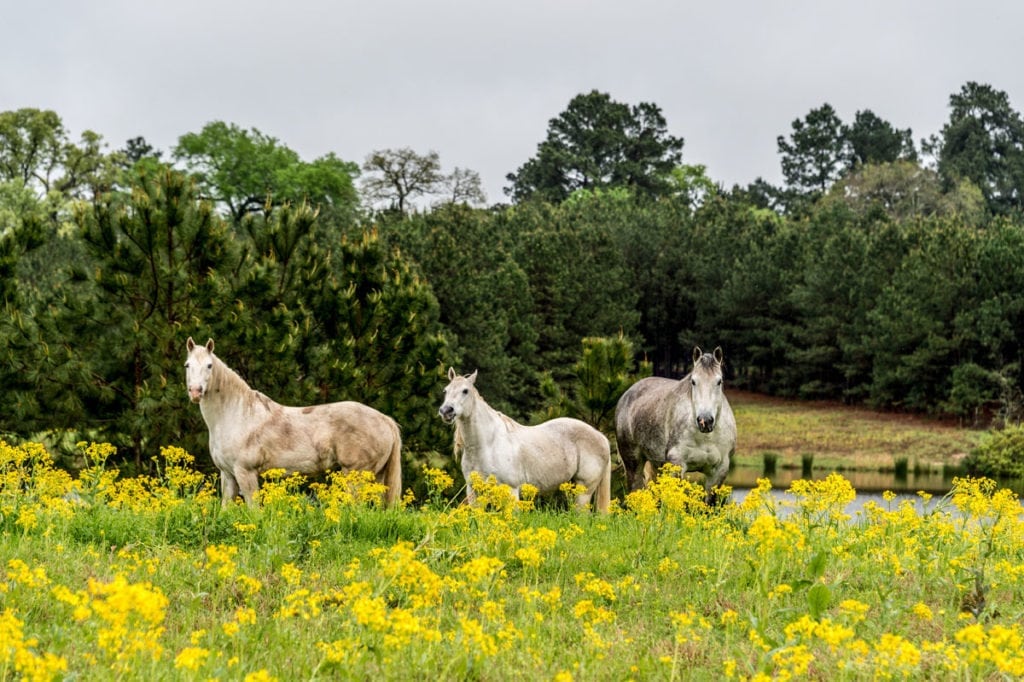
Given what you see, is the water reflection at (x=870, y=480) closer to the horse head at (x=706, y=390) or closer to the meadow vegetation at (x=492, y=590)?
the horse head at (x=706, y=390)

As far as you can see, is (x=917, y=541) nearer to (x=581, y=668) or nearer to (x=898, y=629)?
(x=898, y=629)

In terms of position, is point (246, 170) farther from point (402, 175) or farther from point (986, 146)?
point (986, 146)

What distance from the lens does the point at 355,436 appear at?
12234 millimetres

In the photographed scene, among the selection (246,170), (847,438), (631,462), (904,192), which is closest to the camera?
(631,462)

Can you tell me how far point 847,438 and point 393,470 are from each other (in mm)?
47394

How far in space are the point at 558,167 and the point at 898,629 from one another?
9740cm

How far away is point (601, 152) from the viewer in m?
103

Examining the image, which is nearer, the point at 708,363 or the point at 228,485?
the point at 228,485

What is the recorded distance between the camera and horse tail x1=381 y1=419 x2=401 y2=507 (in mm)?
12633

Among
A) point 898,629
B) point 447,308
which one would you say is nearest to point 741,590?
point 898,629

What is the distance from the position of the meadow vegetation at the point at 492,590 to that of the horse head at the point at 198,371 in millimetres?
1484

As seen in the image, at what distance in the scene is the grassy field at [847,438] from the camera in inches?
1966

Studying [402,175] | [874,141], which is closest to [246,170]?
[402,175]

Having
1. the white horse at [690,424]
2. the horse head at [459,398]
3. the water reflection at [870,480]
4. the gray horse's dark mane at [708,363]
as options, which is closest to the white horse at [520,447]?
the horse head at [459,398]
